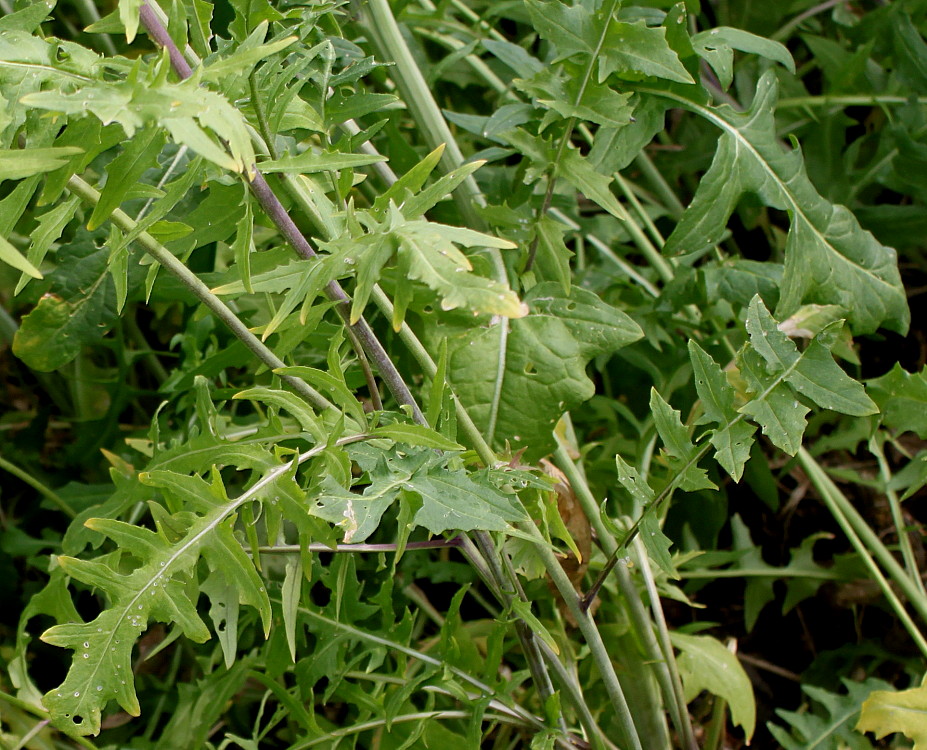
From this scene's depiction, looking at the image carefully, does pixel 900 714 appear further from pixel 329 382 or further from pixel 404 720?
pixel 329 382

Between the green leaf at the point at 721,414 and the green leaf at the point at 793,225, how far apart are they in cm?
17

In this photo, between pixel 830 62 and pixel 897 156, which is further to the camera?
pixel 830 62

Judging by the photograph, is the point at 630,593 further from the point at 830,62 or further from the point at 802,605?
the point at 830,62

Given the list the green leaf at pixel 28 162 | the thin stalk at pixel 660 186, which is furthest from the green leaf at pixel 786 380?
the thin stalk at pixel 660 186

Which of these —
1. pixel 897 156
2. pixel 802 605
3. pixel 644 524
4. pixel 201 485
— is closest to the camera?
pixel 201 485

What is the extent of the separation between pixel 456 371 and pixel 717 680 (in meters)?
0.43

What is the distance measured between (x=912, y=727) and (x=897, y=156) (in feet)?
2.25

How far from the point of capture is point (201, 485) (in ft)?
1.68

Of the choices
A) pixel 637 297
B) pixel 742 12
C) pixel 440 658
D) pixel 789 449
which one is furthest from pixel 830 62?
pixel 440 658

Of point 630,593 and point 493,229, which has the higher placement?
point 493,229

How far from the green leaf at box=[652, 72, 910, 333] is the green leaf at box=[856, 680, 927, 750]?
13.9 inches

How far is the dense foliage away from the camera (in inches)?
18.8

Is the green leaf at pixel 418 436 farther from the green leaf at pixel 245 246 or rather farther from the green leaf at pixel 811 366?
the green leaf at pixel 811 366

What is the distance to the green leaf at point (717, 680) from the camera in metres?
0.85
